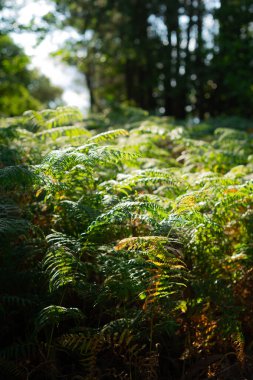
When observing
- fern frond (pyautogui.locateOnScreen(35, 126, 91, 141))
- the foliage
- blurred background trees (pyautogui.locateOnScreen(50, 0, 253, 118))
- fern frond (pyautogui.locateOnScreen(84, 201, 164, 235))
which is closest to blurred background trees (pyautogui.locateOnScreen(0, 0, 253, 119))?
blurred background trees (pyautogui.locateOnScreen(50, 0, 253, 118))

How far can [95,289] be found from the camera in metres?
3.30

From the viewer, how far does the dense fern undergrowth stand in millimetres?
3066

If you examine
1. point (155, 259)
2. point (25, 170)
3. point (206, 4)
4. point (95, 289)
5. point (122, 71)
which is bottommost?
point (95, 289)

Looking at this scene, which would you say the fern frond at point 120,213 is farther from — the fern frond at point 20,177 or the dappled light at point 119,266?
the fern frond at point 20,177

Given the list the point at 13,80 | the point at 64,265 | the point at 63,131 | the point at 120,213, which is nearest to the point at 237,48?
the point at 63,131

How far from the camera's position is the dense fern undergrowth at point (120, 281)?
3066mm

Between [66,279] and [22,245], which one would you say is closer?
[66,279]

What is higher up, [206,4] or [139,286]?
[206,4]

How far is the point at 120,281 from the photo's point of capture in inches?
124

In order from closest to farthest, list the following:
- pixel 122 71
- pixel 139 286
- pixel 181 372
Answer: pixel 139 286 → pixel 181 372 → pixel 122 71

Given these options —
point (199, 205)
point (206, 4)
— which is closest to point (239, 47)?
point (206, 4)

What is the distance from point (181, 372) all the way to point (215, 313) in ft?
2.20

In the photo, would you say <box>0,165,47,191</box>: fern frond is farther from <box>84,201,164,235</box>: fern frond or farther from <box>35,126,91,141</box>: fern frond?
<box>35,126,91,141</box>: fern frond

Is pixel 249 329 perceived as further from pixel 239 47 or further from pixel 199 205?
pixel 239 47
